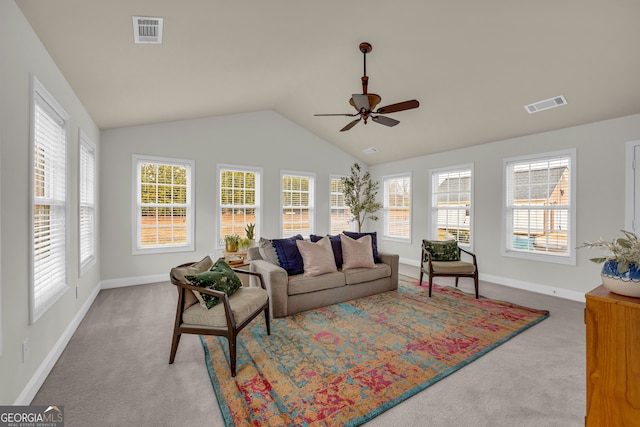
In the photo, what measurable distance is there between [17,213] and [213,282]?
1.36 metres

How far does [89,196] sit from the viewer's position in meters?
4.01

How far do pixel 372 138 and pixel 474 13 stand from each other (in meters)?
3.62

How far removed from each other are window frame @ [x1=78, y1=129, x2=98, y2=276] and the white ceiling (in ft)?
1.57

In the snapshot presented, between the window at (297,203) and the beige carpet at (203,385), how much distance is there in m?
3.69

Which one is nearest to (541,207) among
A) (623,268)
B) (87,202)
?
(623,268)

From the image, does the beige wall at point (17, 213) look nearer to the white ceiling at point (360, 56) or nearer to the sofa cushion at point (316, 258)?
the white ceiling at point (360, 56)

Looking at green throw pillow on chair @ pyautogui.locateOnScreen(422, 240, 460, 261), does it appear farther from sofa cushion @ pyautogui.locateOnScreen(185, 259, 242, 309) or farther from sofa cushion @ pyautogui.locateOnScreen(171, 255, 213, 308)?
sofa cushion @ pyautogui.locateOnScreen(171, 255, 213, 308)

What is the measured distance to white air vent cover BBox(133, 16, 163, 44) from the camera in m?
2.29

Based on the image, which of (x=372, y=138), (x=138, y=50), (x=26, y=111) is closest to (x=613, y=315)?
(x=26, y=111)

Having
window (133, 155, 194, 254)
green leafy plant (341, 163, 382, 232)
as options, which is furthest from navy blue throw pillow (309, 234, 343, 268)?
window (133, 155, 194, 254)

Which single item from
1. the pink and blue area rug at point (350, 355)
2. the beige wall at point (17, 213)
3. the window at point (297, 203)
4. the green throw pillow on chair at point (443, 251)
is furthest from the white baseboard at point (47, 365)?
the green throw pillow on chair at point (443, 251)

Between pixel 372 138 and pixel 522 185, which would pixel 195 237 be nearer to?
pixel 372 138

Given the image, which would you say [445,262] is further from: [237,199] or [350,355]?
[237,199]

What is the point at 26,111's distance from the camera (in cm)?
200
